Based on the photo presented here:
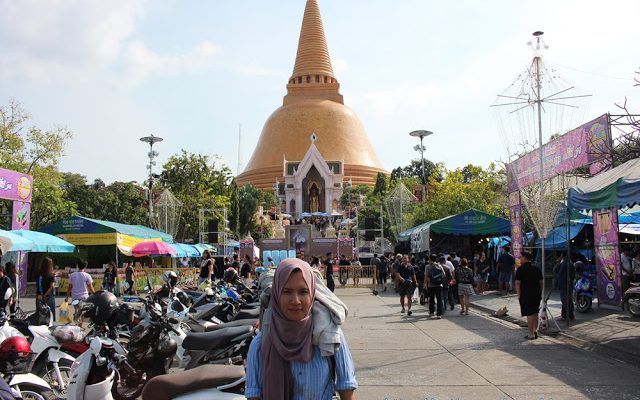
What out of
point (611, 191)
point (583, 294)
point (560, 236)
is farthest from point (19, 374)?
point (560, 236)

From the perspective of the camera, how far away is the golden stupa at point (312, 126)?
220 feet

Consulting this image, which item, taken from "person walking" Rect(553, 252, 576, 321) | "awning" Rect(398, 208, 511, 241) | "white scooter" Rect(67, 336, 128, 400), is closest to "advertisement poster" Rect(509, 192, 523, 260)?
"awning" Rect(398, 208, 511, 241)

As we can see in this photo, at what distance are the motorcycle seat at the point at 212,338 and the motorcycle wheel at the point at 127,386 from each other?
54cm

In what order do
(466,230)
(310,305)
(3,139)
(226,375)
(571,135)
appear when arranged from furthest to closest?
(3,139) < (466,230) < (571,135) < (226,375) < (310,305)

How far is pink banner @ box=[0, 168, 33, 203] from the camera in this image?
16891 millimetres

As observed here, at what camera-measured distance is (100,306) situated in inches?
213

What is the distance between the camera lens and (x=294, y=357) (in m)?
2.41

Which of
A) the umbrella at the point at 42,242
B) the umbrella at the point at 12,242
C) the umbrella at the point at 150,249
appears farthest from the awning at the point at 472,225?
the umbrella at the point at 12,242

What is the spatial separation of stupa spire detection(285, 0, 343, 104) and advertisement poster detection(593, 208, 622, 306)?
59.5m

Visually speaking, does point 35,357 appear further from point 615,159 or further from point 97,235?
point 97,235

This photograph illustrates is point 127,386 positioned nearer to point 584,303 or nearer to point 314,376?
point 314,376

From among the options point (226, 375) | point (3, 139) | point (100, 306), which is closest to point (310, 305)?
point (226, 375)

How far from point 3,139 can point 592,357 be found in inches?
1032

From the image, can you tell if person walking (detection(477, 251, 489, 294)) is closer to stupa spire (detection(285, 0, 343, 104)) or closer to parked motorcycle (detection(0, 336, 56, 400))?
parked motorcycle (detection(0, 336, 56, 400))
